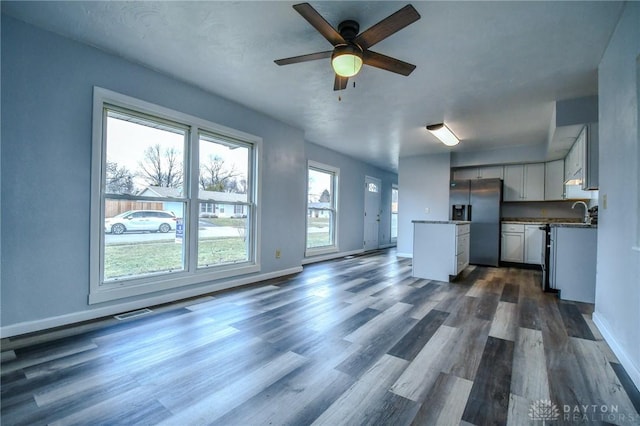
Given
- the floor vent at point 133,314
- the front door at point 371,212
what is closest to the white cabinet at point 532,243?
the front door at point 371,212

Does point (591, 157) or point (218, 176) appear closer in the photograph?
point (591, 157)

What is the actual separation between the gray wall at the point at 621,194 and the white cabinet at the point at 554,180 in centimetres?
369

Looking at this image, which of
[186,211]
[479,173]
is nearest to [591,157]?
A: [479,173]

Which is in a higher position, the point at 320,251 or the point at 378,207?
the point at 378,207

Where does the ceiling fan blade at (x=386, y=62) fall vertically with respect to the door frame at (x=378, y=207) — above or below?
above

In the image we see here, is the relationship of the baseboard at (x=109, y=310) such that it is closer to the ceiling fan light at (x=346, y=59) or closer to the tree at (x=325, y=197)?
the tree at (x=325, y=197)

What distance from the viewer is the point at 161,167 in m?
3.16

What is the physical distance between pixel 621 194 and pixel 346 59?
2249 mm

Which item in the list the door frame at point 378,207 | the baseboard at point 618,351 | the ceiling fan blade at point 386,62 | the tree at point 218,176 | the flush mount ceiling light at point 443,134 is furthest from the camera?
the door frame at point 378,207

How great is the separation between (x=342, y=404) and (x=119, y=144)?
10.00 ft

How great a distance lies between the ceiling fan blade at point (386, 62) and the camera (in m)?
2.18

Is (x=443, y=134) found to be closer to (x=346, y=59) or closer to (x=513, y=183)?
(x=513, y=183)

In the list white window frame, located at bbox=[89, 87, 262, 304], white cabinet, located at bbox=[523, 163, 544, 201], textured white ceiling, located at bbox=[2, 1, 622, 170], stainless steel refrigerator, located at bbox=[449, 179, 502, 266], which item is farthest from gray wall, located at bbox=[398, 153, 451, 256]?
white window frame, located at bbox=[89, 87, 262, 304]

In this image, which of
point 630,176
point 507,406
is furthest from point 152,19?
point 630,176
